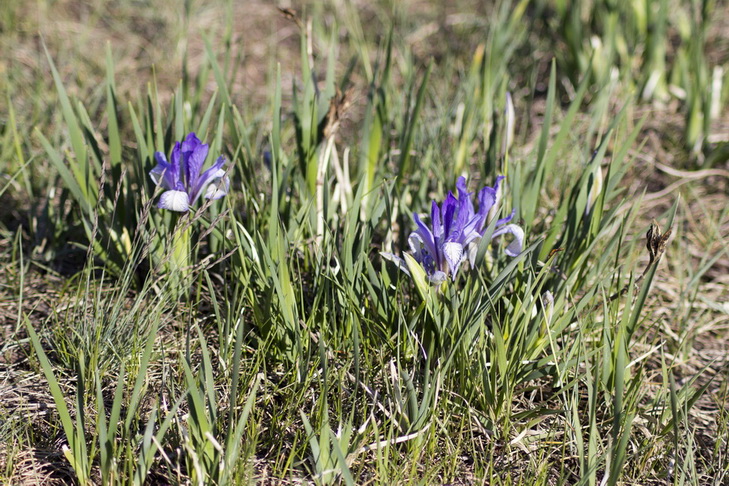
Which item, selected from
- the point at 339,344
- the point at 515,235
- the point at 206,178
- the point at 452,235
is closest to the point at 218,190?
the point at 206,178

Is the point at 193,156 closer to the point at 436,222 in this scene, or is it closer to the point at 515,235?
the point at 436,222

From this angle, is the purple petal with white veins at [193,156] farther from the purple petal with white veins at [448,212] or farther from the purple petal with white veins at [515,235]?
the purple petal with white veins at [515,235]

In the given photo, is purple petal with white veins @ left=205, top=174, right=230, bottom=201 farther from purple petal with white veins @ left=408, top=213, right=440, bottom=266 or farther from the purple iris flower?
purple petal with white veins @ left=408, top=213, right=440, bottom=266

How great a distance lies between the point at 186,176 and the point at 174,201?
0.10 m

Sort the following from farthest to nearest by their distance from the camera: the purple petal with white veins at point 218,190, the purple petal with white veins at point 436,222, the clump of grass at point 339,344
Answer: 1. the purple petal with white veins at point 218,190
2. the purple petal with white veins at point 436,222
3. the clump of grass at point 339,344

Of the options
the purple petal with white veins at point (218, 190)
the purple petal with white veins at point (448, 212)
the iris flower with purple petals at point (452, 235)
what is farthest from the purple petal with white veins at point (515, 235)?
the purple petal with white veins at point (218, 190)

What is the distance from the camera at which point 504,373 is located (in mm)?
1627

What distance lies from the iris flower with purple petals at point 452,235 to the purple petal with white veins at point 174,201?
0.54 metres

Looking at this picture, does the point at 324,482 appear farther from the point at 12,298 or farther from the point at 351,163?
the point at 351,163

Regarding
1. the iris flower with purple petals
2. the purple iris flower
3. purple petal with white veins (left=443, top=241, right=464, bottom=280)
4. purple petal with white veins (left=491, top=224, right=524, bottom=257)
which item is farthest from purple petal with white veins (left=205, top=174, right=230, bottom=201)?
purple petal with white veins (left=491, top=224, right=524, bottom=257)

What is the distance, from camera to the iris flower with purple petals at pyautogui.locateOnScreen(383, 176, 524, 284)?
1.58 metres

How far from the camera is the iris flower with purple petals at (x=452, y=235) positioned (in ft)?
5.17

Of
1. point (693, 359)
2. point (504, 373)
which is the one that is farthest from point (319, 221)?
point (693, 359)

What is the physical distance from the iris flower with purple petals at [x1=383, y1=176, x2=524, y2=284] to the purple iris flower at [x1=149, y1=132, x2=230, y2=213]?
51cm
